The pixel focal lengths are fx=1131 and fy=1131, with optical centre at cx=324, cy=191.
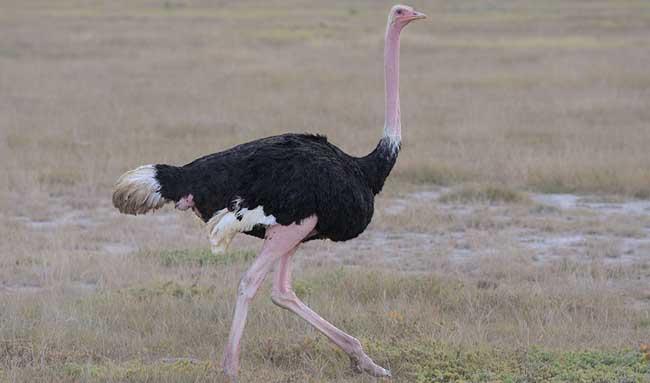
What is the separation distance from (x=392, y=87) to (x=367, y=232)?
11.7 feet

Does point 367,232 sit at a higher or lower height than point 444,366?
lower

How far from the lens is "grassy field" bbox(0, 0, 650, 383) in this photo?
243 inches

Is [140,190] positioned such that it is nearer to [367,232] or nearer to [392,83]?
[392,83]

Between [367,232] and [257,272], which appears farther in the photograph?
[367,232]

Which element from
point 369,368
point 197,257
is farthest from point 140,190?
point 197,257

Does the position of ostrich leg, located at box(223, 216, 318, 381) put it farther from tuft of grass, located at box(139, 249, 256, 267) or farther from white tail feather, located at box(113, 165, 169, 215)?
tuft of grass, located at box(139, 249, 256, 267)

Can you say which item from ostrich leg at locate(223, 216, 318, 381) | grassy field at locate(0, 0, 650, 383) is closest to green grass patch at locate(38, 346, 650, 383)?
grassy field at locate(0, 0, 650, 383)

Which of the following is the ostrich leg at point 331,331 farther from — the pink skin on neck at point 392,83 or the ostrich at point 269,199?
the pink skin on neck at point 392,83

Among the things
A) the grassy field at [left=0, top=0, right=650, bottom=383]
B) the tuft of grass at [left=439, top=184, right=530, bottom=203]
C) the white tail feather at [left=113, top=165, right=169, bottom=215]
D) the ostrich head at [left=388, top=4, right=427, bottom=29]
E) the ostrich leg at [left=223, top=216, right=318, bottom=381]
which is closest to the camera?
the ostrich leg at [left=223, top=216, right=318, bottom=381]

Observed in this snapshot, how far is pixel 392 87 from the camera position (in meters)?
6.23

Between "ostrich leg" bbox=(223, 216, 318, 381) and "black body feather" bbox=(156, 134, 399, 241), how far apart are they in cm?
6

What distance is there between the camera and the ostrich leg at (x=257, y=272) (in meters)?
5.59

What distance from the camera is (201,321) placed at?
6820 millimetres

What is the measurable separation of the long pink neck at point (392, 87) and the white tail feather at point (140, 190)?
130cm
